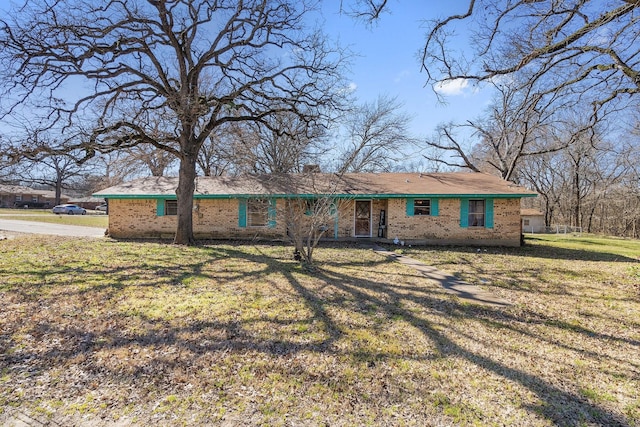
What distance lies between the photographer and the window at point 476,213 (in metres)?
14.3

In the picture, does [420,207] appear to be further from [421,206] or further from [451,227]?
[451,227]

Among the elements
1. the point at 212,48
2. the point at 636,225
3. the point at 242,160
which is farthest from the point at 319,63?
the point at 636,225

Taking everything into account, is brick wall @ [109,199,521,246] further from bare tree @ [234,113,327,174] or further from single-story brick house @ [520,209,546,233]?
single-story brick house @ [520,209,546,233]

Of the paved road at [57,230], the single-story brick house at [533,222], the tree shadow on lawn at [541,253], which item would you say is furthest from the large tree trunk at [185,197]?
the single-story brick house at [533,222]

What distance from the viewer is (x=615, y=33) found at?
6805mm

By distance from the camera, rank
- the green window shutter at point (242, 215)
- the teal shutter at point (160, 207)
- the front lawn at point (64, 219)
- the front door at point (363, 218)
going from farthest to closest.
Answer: the front lawn at point (64, 219) → the front door at point (363, 218) → the teal shutter at point (160, 207) → the green window shutter at point (242, 215)

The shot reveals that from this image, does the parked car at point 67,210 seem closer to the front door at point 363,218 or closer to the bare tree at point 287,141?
the bare tree at point 287,141

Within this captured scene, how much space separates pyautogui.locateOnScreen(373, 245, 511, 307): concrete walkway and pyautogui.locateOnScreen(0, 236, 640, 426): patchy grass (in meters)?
0.34

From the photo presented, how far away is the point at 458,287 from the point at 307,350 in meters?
4.63

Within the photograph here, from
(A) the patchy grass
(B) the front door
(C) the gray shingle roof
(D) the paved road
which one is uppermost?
(C) the gray shingle roof

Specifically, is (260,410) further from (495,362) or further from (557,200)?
(557,200)

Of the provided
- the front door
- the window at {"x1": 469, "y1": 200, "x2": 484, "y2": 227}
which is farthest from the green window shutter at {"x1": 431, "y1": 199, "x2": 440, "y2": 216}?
the front door

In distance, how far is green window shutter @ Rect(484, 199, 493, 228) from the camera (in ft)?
46.2

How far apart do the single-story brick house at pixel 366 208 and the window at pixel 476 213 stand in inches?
0.6
